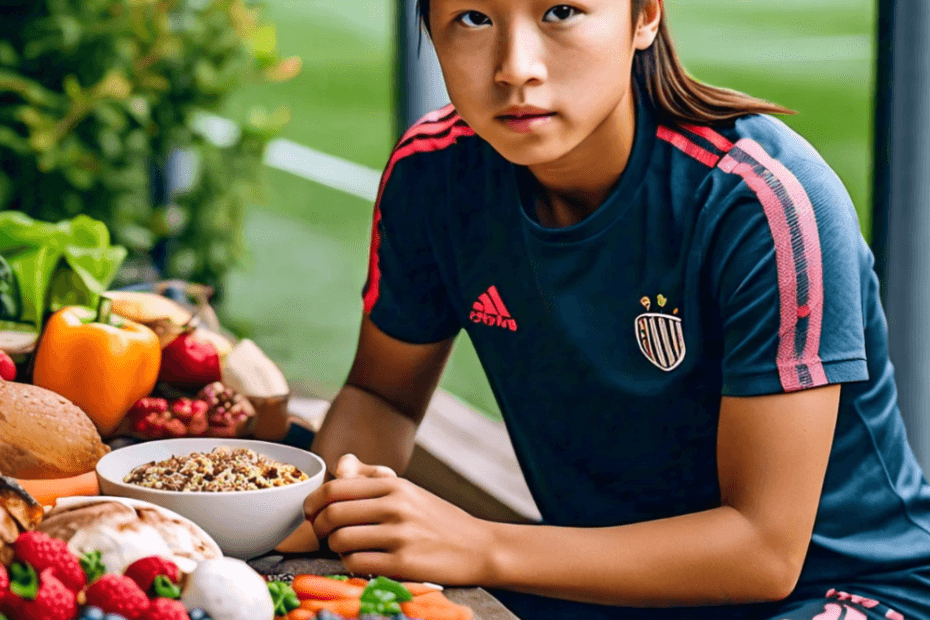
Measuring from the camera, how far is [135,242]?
340 centimetres

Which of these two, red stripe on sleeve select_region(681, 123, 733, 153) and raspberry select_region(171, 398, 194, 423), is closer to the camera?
red stripe on sleeve select_region(681, 123, 733, 153)

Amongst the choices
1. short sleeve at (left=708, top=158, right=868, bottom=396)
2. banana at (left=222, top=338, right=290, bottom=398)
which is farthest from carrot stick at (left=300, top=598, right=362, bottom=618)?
banana at (left=222, top=338, right=290, bottom=398)

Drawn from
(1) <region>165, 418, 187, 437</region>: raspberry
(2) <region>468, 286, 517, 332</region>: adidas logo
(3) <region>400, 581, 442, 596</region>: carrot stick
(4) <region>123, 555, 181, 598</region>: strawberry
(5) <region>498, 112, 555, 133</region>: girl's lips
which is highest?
(5) <region>498, 112, 555, 133</region>: girl's lips

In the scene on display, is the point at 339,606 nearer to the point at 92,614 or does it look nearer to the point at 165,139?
the point at 92,614

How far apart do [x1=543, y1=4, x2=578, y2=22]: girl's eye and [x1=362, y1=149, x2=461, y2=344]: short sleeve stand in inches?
17.6

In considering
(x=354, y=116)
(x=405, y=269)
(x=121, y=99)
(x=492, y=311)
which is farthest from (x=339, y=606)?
(x=354, y=116)

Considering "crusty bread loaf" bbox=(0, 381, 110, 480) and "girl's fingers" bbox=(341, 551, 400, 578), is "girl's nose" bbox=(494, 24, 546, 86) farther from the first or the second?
"crusty bread loaf" bbox=(0, 381, 110, 480)

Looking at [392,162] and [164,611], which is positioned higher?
[392,162]

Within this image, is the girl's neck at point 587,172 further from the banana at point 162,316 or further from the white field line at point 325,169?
the white field line at point 325,169

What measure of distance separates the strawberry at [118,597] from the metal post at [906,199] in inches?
49.4

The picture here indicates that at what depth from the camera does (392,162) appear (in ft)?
5.73

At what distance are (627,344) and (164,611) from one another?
738mm

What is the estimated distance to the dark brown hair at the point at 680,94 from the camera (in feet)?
4.83

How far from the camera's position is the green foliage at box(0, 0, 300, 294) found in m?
2.97
